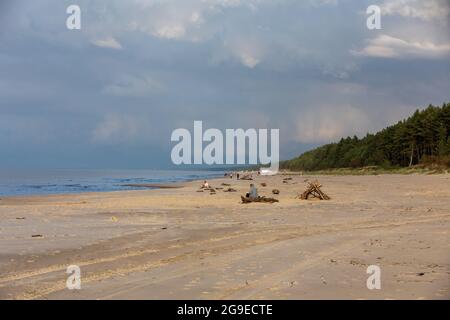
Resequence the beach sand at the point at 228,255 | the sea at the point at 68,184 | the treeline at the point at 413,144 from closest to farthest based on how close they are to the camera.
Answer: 1. the beach sand at the point at 228,255
2. the sea at the point at 68,184
3. the treeline at the point at 413,144

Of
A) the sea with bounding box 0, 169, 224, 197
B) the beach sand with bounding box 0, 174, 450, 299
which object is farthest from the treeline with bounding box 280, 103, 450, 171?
the beach sand with bounding box 0, 174, 450, 299

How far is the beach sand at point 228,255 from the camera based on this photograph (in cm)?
740

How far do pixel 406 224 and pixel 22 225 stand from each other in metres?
12.3

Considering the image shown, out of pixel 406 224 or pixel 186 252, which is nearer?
pixel 186 252

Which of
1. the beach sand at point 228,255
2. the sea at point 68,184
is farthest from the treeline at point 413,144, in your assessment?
the beach sand at point 228,255

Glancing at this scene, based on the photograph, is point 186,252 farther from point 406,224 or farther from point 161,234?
point 406,224

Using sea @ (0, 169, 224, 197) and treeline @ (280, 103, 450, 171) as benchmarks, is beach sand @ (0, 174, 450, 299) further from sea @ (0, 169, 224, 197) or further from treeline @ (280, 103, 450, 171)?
treeline @ (280, 103, 450, 171)

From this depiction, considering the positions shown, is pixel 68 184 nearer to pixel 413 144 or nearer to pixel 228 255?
pixel 413 144

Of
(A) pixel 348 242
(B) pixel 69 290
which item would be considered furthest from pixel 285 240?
(B) pixel 69 290

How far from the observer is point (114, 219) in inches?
734

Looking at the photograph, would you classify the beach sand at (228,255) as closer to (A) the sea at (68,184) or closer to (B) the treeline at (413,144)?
(A) the sea at (68,184)

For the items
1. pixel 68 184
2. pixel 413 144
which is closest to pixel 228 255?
pixel 68 184

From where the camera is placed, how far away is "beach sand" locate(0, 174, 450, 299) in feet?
24.3
